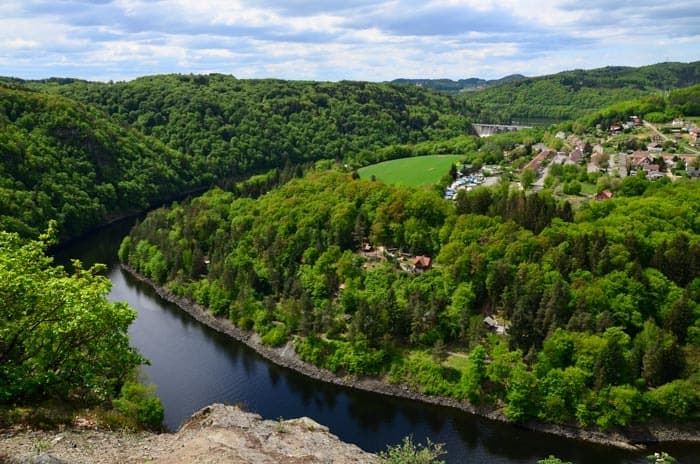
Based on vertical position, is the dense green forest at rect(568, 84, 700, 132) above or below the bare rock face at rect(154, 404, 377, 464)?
above

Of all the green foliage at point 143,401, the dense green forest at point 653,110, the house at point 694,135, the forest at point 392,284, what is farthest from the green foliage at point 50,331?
the dense green forest at point 653,110

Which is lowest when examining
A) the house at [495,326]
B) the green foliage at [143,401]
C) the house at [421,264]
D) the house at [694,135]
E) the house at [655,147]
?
the house at [495,326]

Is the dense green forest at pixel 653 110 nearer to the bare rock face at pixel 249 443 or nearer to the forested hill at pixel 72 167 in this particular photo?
the forested hill at pixel 72 167

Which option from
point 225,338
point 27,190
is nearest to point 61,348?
point 225,338

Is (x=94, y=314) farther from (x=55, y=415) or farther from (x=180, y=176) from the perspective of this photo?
(x=180, y=176)

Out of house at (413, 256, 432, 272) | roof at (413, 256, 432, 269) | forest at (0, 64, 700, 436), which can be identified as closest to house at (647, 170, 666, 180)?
forest at (0, 64, 700, 436)

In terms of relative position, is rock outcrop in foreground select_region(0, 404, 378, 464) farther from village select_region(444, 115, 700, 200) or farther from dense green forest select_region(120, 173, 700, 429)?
village select_region(444, 115, 700, 200)

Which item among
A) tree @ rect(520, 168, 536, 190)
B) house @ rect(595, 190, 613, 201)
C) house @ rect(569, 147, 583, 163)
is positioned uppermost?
house @ rect(569, 147, 583, 163)
